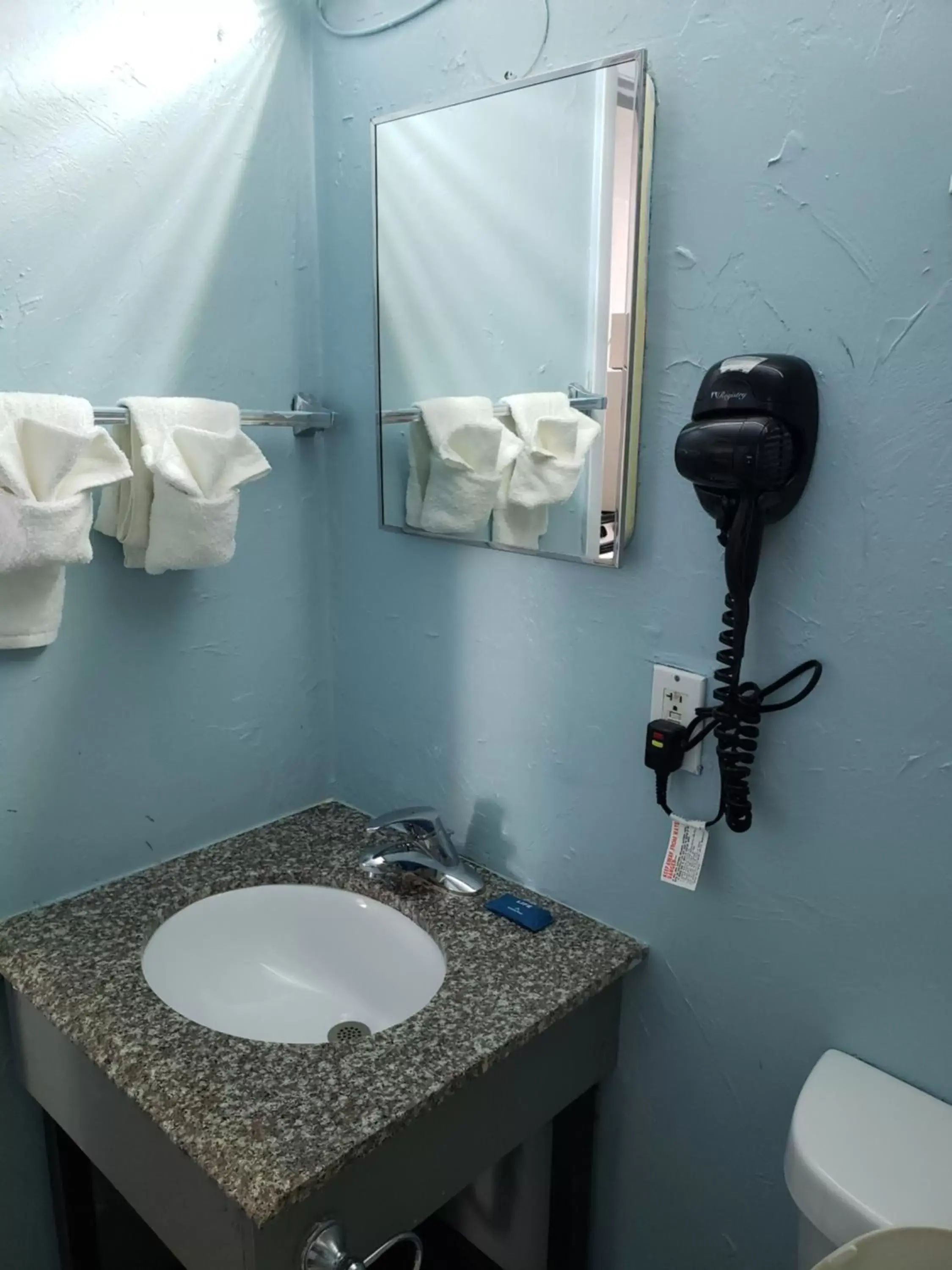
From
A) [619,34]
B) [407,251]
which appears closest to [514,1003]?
[407,251]

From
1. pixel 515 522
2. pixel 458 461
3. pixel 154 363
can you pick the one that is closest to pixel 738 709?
pixel 515 522

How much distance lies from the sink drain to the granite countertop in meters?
0.16

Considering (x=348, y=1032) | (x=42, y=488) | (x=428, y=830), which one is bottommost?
(x=348, y=1032)

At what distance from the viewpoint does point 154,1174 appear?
1023 millimetres

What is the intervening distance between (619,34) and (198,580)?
857 mm

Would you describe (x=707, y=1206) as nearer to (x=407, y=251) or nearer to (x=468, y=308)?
(x=468, y=308)

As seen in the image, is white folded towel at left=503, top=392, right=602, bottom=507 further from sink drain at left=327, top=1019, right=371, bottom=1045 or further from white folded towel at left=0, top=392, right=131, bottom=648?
sink drain at left=327, top=1019, right=371, bottom=1045

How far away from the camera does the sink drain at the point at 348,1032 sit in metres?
1.25

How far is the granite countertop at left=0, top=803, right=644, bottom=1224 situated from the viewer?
0.88 m

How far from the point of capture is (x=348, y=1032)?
1.26 meters

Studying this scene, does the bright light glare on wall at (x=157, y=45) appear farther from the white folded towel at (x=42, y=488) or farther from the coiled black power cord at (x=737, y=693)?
the coiled black power cord at (x=737, y=693)

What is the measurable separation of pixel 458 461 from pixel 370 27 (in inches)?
23.2

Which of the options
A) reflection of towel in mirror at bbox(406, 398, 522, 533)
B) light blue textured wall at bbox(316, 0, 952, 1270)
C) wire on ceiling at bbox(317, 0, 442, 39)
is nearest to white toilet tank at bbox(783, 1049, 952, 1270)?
light blue textured wall at bbox(316, 0, 952, 1270)

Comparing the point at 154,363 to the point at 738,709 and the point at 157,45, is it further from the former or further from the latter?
the point at 738,709
